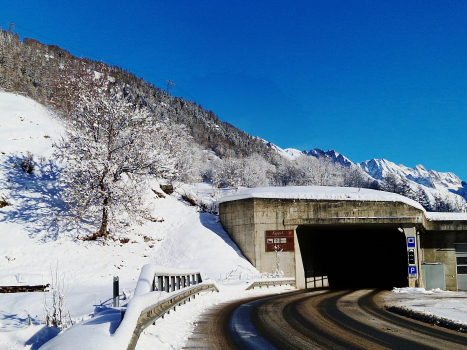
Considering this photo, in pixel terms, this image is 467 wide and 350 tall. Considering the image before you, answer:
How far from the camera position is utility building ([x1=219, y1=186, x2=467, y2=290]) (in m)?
29.9

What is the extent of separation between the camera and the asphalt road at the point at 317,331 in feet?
25.1

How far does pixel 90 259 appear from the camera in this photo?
87.8 feet

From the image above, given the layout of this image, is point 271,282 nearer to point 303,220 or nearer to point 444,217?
point 303,220

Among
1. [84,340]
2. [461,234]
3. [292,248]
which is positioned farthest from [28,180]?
[461,234]

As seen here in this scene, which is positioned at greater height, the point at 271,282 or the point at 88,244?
the point at 88,244

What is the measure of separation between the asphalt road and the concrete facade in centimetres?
1705

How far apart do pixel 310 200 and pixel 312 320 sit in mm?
20159

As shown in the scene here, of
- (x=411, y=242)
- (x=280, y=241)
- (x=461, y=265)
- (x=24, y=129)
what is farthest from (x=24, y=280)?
(x=461, y=265)

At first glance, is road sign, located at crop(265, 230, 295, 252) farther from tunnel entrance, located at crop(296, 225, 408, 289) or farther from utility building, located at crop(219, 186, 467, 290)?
tunnel entrance, located at crop(296, 225, 408, 289)

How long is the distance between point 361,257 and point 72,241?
99.2 feet

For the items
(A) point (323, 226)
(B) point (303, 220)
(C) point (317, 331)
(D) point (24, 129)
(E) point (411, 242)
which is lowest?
(C) point (317, 331)

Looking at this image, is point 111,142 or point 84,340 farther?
point 111,142

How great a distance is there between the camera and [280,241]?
30312mm

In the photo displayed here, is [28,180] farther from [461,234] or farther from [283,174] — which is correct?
[283,174]
